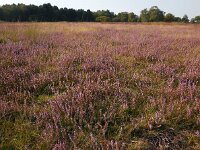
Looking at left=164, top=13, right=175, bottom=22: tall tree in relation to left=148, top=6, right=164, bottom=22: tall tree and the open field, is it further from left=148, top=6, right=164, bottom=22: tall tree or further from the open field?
the open field

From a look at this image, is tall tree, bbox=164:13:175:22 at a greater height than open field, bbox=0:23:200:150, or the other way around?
tall tree, bbox=164:13:175:22

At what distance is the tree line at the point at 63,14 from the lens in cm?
5744

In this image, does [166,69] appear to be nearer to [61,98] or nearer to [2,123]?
[61,98]

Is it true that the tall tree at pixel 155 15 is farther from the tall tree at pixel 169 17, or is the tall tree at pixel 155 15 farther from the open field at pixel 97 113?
the open field at pixel 97 113

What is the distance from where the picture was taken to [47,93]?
441cm

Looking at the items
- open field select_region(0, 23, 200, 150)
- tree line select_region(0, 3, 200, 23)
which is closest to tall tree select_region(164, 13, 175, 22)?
tree line select_region(0, 3, 200, 23)

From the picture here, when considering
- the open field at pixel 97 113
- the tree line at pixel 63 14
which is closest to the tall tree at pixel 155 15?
the tree line at pixel 63 14

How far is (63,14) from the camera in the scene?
72.2 meters

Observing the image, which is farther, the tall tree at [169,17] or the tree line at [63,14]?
the tall tree at [169,17]

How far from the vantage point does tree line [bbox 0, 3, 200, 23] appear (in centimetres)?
5744

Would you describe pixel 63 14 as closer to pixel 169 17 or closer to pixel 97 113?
pixel 169 17

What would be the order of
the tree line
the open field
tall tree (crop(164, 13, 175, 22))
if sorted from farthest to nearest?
tall tree (crop(164, 13, 175, 22)), the tree line, the open field

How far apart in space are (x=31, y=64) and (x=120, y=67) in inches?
67.6

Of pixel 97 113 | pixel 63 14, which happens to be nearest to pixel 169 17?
pixel 63 14
